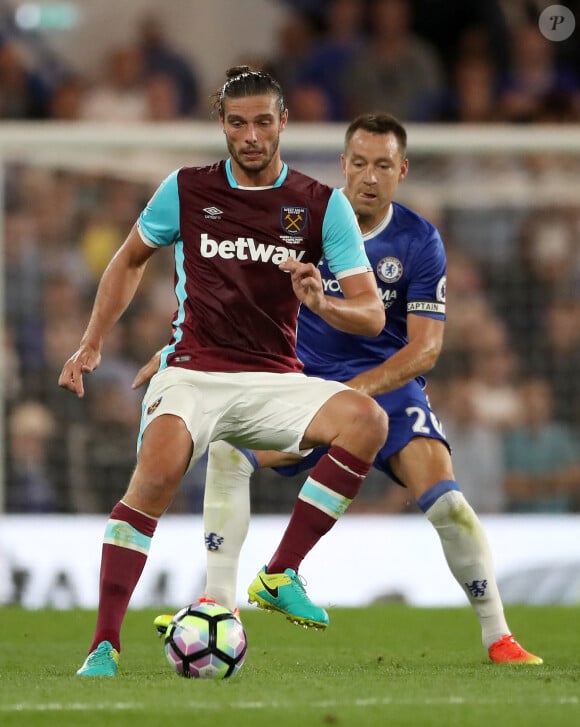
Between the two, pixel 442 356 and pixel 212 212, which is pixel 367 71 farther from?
pixel 212 212

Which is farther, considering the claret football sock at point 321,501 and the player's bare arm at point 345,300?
the claret football sock at point 321,501

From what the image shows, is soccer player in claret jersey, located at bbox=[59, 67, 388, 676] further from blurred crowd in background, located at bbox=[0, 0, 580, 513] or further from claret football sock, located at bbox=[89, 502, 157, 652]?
blurred crowd in background, located at bbox=[0, 0, 580, 513]

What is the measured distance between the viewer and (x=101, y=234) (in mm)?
11258

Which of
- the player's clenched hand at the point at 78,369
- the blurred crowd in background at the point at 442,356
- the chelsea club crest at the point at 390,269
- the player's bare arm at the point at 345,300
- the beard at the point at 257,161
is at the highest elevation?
the beard at the point at 257,161

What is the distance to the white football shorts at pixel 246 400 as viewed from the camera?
17.9 feet

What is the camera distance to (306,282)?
16.8 feet

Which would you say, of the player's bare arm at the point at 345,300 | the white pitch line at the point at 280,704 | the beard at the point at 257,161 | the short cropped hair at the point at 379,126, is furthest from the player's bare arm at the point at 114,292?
the white pitch line at the point at 280,704

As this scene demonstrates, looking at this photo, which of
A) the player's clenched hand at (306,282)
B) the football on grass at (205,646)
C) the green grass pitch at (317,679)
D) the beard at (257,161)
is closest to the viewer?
the green grass pitch at (317,679)

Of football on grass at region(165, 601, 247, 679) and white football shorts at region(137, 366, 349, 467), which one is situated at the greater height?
white football shorts at region(137, 366, 349, 467)

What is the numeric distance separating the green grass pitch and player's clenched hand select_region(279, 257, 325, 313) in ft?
4.26

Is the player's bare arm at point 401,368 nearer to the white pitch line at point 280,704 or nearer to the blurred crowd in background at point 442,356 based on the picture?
the white pitch line at point 280,704

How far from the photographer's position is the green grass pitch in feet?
13.2

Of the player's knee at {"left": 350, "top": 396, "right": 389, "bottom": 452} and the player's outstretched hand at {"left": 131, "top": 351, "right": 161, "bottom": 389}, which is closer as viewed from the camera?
the player's knee at {"left": 350, "top": 396, "right": 389, "bottom": 452}

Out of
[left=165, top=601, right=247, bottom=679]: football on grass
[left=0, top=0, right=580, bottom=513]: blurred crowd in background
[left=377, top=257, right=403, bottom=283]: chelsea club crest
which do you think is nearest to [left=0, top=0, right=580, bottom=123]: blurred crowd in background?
[left=0, top=0, right=580, bottom=513]: blurred crowd in background
